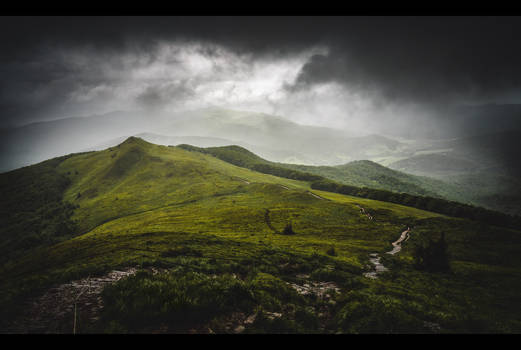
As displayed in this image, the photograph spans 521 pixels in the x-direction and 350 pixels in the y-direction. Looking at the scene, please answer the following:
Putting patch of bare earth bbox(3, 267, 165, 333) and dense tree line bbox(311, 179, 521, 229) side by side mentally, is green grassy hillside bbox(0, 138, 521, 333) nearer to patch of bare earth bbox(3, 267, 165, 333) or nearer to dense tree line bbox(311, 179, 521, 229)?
patch of bare earth bbox(3, 267, 165, 333)

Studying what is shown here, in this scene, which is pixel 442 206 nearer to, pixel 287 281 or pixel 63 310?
pixel 287 281

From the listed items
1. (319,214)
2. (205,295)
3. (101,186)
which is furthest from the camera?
(101,186)

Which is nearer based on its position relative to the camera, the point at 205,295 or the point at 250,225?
the point at 205,295

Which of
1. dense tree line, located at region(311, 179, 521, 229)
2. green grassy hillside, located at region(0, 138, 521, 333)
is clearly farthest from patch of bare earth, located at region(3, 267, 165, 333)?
dense tree line, located at region(311, 179, 521, 229)

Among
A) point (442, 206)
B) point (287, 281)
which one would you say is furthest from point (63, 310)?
point (442, 206)

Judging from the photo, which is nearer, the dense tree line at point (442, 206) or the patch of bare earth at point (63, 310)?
the patch of bare earth at point (63, 310)

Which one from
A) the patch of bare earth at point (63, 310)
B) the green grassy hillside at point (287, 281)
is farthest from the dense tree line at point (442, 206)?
the patch of bare earth at point (63, 310)

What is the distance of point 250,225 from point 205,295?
153ft

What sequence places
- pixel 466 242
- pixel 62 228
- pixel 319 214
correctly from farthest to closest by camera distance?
1. pixel 62 228
2. pixel 319 214
3. pixel 466 242

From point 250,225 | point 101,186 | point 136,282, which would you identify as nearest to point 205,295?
point 136,282

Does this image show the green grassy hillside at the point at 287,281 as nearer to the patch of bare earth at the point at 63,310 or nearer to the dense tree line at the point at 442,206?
the patch of bare earth at the point at 63,310

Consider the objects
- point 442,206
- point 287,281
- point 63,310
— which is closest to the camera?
point 63,310
